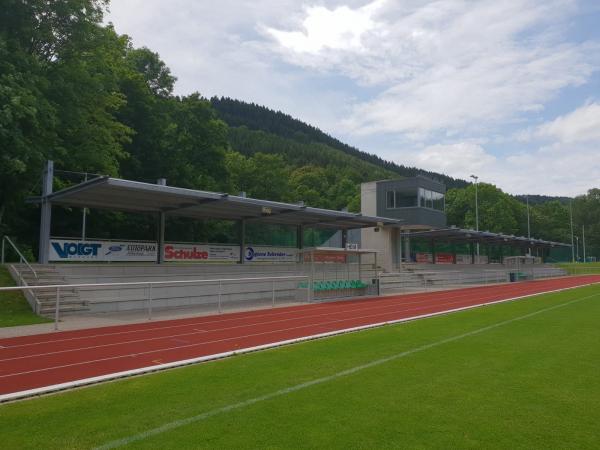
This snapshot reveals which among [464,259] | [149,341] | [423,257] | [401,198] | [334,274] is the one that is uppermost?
[401,198]

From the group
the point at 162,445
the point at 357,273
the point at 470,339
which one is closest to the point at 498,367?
the point at 470,339

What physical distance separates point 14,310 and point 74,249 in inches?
193

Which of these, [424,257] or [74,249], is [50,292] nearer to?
[74,249]

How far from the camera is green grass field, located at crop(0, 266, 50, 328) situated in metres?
13.3

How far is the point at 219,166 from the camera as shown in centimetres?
3844

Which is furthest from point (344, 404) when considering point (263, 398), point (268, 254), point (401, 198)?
point (401, 198)

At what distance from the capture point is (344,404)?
5.68m

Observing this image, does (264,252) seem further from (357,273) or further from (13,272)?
(13,272)

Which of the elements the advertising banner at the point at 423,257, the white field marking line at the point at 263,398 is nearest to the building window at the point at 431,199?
the advertising banner at the point at 423,257

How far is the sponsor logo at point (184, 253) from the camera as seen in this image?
22859 millimetres

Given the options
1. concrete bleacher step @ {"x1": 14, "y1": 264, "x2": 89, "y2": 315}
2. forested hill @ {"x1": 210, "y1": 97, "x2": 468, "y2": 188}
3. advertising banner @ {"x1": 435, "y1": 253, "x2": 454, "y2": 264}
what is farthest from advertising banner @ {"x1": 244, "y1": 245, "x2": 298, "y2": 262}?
forested hill @ {"x1": 210, "y1": 97, "x2": 468, "y2": 188}

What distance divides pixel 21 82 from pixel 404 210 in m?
29.9

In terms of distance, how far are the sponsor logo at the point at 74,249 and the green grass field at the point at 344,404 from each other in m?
12.8

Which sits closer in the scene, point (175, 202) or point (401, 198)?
point (175, 202)
